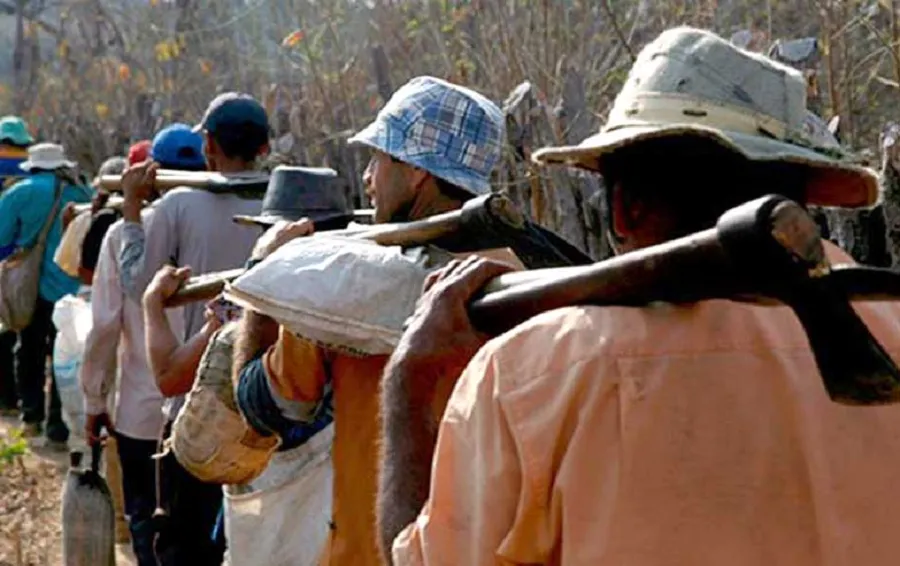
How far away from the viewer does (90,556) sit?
582 cm

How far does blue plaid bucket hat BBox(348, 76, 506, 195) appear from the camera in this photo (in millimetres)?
3234

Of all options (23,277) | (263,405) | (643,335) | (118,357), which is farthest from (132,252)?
(23,277)

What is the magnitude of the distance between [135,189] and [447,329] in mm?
3559

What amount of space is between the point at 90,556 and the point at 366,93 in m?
5.10

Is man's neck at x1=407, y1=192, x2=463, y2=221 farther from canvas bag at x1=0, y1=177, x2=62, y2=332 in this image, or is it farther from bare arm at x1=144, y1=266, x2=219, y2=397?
canvas bag at x1=0, y1=177, x2=62, y2=332

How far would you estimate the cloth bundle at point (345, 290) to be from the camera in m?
2.89

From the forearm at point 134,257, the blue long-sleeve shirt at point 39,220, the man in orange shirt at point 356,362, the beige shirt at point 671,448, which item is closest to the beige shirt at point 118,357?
the forearm at point 134,257

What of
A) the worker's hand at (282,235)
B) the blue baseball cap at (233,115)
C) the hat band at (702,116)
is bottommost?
the blue baseball cap at (233,115)

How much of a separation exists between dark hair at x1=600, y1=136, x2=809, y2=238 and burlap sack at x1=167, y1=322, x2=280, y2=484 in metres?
1.80

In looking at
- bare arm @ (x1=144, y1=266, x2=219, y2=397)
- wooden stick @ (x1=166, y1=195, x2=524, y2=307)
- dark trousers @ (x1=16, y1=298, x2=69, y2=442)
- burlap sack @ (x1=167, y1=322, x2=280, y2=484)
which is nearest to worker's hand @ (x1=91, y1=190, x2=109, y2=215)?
bare arm @ (x1=144, y1=266, x2=219, y2=397)

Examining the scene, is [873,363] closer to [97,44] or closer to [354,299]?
[354,299]

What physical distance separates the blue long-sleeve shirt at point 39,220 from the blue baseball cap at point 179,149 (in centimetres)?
352

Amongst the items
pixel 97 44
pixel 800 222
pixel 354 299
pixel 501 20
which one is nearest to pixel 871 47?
pixel 501 20

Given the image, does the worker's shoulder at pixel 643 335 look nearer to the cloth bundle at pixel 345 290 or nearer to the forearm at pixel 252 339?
the cloth bundle at pixel 345 290
